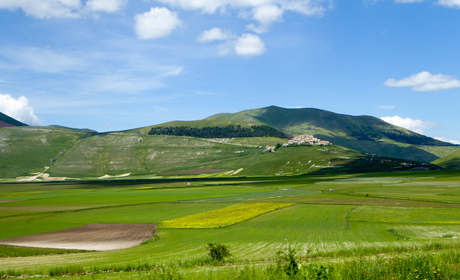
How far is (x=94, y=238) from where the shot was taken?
4700cm

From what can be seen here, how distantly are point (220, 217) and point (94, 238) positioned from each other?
69.6 feet

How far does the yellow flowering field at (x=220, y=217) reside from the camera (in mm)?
52781

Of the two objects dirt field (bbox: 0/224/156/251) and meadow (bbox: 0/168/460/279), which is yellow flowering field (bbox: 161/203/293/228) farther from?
dirt field (bbox: 0/224/156/251)

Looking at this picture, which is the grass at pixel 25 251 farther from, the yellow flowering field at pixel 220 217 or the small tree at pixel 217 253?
the small tree at pixel 217 253

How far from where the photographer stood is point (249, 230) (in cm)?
4641

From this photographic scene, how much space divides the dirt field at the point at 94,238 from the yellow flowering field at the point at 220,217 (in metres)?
4.57

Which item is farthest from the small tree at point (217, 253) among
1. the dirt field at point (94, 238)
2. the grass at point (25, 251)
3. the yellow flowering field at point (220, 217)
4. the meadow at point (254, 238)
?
the yellow flowering field at point (220, 217)

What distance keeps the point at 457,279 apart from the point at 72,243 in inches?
1746

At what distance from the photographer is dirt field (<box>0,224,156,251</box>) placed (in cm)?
4219

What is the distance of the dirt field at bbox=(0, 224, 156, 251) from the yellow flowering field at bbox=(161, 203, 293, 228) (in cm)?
457

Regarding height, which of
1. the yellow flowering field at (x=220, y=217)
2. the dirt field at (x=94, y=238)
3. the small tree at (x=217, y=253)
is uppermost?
the small tree at (x=217, y=253)

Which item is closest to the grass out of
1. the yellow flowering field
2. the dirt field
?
the dirt field

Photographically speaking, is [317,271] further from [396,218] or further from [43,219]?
[43,219]

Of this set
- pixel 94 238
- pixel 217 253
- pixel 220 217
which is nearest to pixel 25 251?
pixel 94 238
